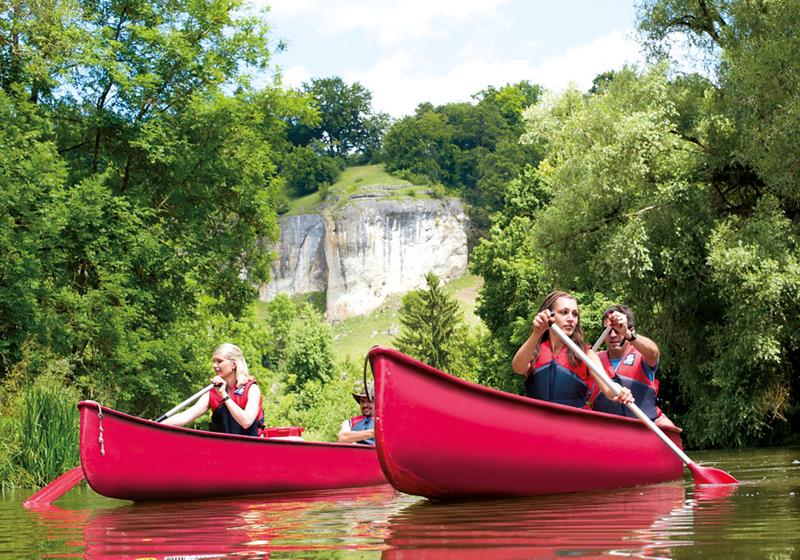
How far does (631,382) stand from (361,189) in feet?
328

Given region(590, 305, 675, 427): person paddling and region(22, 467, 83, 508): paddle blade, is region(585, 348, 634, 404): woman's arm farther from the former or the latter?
region(22, 467, 83, 508): paddle blade

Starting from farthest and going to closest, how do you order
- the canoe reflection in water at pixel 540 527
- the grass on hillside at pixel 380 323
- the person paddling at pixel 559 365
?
1. the grass on hillside at pixel 380 323
2. the person paddling at pixel 559 365
3. the canoe reflection in water at pixel 540 527

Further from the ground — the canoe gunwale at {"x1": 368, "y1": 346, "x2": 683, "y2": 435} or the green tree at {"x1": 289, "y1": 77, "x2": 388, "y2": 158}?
the green tree at {"x1": 289, "y1": 77, "x2": 388, "y2": 158}

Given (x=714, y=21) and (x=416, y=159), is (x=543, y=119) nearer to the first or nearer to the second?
(x=714, y=21)

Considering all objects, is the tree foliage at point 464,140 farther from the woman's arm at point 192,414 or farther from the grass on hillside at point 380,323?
the woman's arm at point 192,414

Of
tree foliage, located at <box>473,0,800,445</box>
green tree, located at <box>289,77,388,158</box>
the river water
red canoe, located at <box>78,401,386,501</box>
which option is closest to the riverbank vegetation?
tree foliage, located at <box>473,0,800,445</box>

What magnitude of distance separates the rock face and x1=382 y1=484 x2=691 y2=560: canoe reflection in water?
96586mm

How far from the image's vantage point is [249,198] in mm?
21094

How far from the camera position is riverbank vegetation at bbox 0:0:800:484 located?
15656 millimetres

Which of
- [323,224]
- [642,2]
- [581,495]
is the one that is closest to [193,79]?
[642,2]

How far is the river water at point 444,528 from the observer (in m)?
3.97

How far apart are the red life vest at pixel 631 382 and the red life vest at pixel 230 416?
257 centimetres

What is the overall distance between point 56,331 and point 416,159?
326 ft

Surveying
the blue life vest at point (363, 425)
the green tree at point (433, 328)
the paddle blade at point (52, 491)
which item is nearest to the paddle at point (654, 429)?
the blue life vest at point (363, 425)
